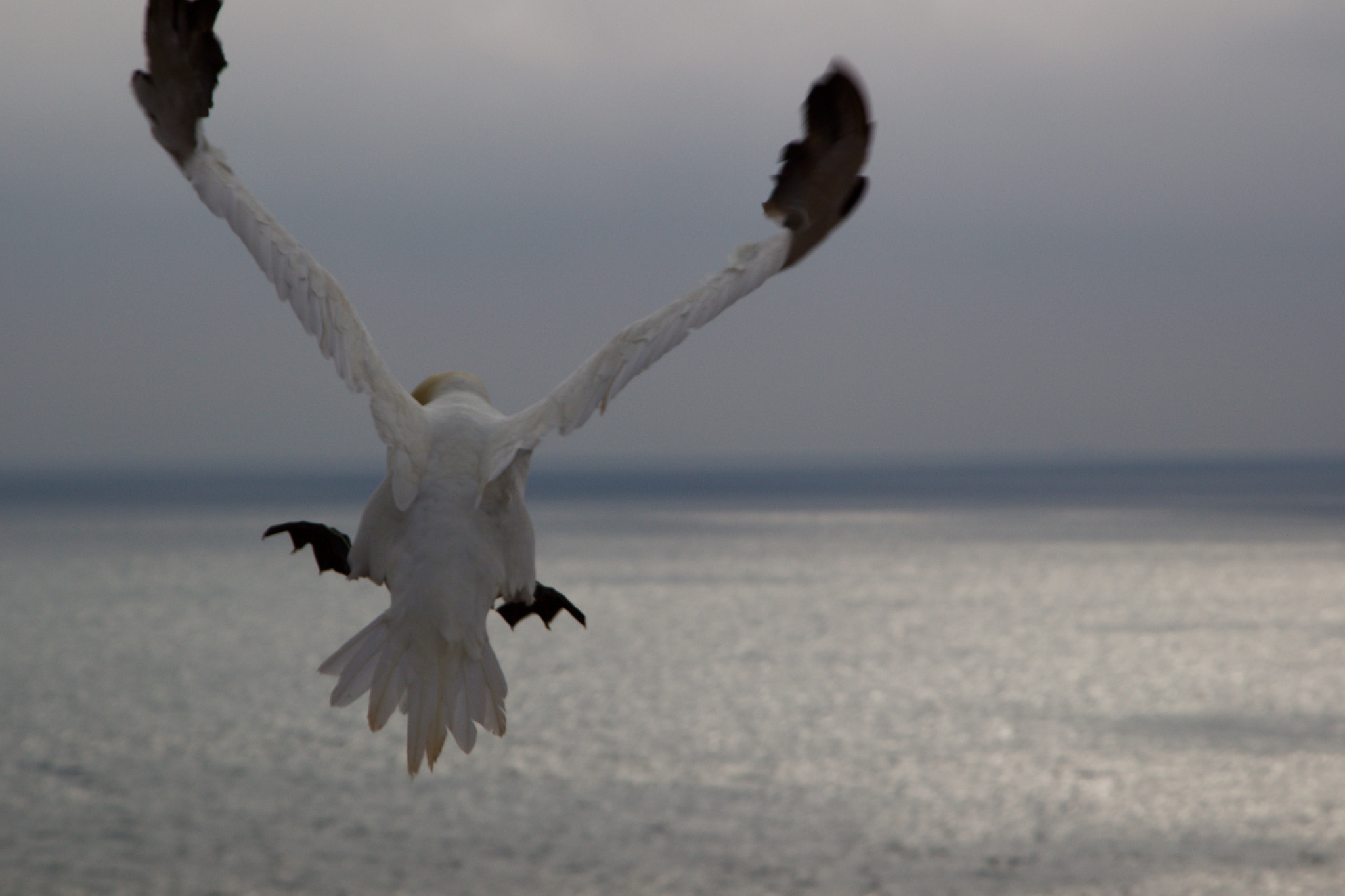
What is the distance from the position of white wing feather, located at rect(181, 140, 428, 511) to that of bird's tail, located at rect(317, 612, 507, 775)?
2.03 feet

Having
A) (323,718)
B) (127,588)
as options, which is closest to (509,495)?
(323,718)

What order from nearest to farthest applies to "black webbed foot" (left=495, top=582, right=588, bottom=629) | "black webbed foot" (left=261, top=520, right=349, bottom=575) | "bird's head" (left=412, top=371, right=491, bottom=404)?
"black webbed foot" (left=261, top=520, right=349, bottom=575) < "black webbed foot" (left=495, top=582, right=588, bottom=629) < "bird's head" (left=412, top=371, right=491, bottom=404)

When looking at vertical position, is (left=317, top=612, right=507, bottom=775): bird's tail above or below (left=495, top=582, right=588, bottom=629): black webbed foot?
below

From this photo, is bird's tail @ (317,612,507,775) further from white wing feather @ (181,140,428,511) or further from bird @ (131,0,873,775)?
white wing feather @ (181,140,428,511)

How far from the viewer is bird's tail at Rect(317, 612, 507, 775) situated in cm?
509

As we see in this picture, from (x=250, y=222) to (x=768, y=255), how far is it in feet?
7.11

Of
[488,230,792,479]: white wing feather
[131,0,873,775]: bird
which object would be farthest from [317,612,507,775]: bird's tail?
[488,230,792,479]: white wing feather

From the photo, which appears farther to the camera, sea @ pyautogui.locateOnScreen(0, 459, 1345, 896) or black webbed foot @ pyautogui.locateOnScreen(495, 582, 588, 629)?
sea @ pyautogui.locateOnScreen(0, 459, 1345, 896)

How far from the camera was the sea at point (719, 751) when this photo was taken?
33625 mm

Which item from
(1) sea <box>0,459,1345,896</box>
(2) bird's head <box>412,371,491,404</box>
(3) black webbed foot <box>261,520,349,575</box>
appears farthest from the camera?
(1) sea <box>0,459,1345,896</box>

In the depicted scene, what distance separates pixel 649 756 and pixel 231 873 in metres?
13.3

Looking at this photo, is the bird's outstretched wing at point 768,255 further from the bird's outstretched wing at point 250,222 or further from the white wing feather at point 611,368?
the bird's outstretched wing at point 250,222

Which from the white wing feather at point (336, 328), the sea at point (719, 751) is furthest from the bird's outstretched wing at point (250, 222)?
the sea at point (719, 751)

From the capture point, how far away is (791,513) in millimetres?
184500
